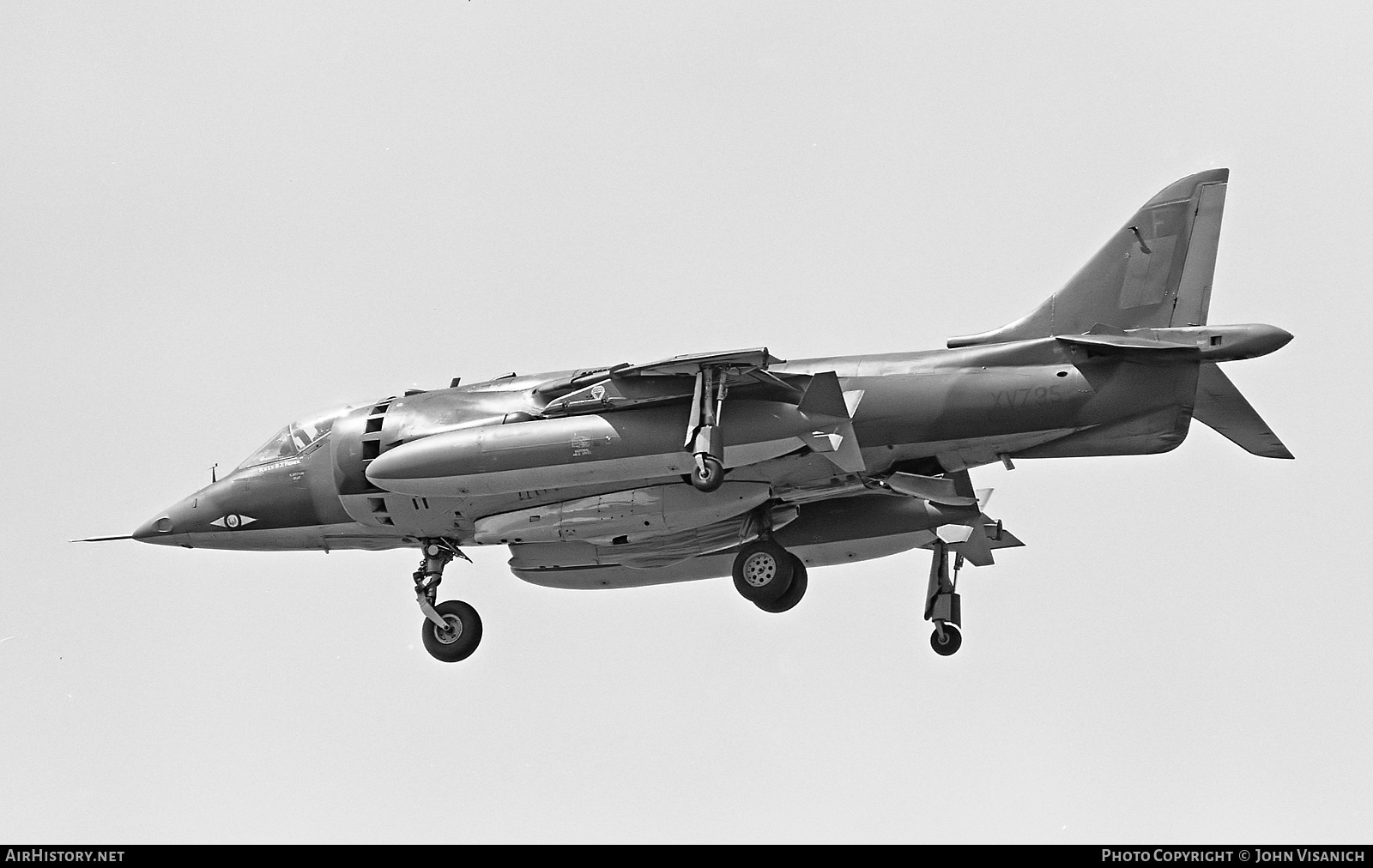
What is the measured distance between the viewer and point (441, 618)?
29.6 meters

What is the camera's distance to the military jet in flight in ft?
82.8

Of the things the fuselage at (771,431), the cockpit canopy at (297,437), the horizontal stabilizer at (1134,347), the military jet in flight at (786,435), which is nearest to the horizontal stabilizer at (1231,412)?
the military jet in flight at (786,435)

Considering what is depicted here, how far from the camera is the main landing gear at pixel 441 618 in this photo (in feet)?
97.0

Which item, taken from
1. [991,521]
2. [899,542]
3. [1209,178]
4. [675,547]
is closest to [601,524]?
[675,547]

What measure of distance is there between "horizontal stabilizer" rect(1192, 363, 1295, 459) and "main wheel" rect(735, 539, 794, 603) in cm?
596

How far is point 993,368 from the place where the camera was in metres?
25.6

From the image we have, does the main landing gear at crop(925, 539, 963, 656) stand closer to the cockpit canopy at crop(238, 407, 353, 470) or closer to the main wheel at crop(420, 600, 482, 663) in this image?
the main wheel at crop(420, 600, 482, 663)

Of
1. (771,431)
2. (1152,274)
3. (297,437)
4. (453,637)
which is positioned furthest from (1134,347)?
(297,437)

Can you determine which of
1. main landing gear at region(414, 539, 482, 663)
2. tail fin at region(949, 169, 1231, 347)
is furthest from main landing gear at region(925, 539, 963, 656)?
main landing gear at region(414, 539, 482, 663)

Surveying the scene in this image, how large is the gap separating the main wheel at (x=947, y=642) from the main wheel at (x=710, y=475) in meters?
6.51

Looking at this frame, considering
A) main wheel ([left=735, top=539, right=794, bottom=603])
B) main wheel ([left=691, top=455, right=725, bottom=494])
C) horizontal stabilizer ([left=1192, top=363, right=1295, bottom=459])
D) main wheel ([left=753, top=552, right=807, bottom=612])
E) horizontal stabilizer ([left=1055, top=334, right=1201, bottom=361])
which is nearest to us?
horizontal stabilizer ([left=1055, top=334, right=1201, bottom=361])
